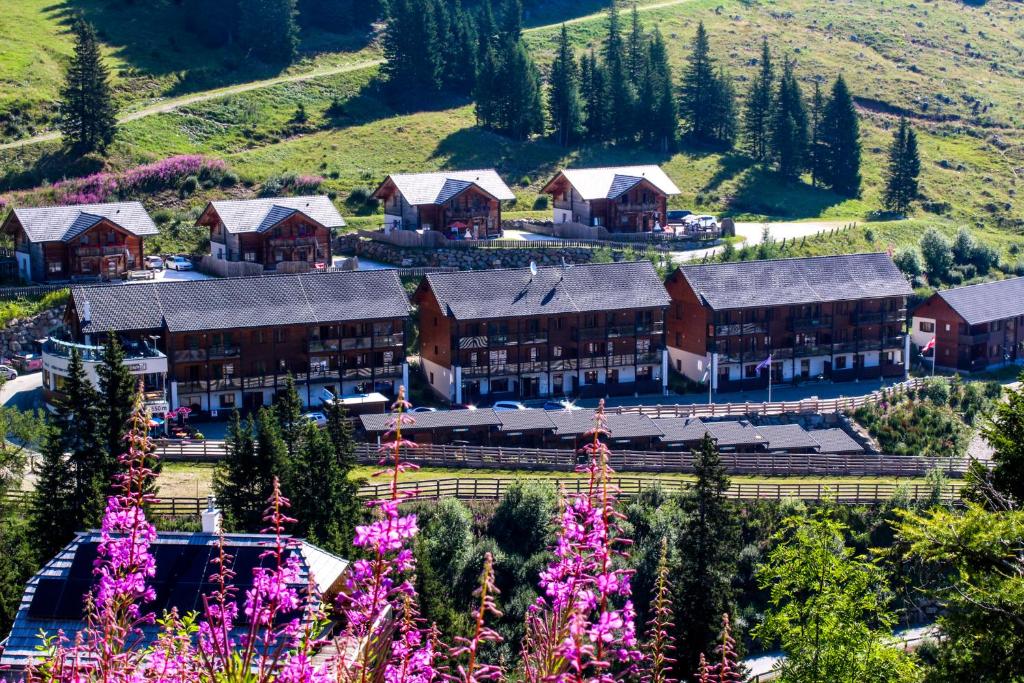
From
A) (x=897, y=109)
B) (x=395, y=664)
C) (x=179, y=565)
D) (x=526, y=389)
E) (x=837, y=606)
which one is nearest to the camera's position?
(x=395, y=664)

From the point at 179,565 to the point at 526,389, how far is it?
44502 millimetres

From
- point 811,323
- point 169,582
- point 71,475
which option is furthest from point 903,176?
point 169,582

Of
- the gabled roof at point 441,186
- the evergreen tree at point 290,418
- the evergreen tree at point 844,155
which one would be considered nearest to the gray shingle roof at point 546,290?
the evergreen tree at point 290,418

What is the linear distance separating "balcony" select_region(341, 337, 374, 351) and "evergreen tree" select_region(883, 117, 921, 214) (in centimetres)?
6221

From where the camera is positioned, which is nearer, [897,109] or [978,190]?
[978,190]

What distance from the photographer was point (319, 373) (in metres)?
76.7

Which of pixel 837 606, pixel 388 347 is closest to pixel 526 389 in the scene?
pixel 388 347

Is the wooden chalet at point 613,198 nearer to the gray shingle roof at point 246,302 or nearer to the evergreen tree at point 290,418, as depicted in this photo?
the gray shingle roof at point 246,302

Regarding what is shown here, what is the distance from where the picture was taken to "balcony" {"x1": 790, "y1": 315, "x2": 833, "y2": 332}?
86250 millimetres

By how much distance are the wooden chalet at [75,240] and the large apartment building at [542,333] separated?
733 inches

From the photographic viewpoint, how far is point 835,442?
7269cm

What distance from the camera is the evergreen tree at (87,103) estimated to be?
109750 millimetres

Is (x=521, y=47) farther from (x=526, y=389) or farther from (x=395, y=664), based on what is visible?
(x=395, y=664)

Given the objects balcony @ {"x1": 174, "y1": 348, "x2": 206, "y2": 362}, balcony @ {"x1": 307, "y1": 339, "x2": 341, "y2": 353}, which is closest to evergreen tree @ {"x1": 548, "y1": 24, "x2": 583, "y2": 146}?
balcony @ {"x1": 307, "y1": 339, "x2": 341, "y2": 353}
